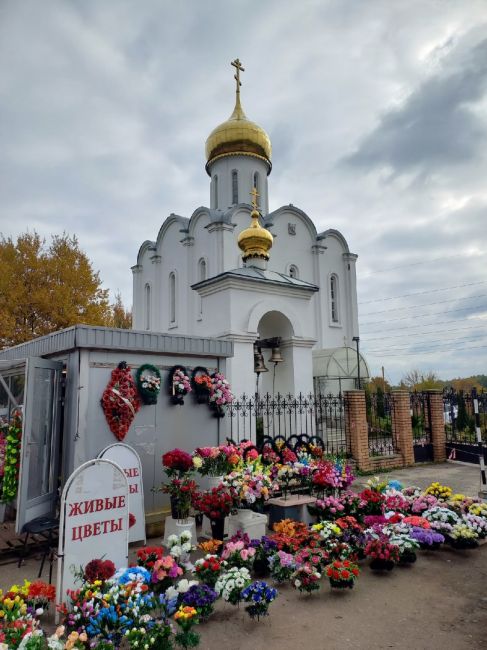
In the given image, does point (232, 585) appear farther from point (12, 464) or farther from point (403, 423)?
point (403, 423)

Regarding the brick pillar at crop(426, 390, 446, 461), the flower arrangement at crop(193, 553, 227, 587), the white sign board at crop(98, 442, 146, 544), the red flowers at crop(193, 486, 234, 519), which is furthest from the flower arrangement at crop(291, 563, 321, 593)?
the brick pillar at crop(426, 390, 446, 461)

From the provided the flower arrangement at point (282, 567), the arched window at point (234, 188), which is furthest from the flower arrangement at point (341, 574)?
the arched window at point (234, 188)

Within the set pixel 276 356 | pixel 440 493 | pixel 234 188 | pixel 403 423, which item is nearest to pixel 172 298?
pixel 234 188

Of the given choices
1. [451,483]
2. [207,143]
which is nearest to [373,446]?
[451,483]

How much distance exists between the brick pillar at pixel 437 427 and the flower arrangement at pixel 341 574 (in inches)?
382

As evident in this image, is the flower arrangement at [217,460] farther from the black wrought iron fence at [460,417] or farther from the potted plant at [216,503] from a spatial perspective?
the black wrought iron fence at [460,417]

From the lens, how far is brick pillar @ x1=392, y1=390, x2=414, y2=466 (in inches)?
499

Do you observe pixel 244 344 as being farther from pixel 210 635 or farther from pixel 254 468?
pixel 210 635

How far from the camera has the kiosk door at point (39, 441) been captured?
5.66 meters

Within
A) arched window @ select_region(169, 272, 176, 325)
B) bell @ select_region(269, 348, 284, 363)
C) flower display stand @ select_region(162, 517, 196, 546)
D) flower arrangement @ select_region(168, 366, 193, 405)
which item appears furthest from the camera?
arched window @ select_region(169, 272, 176, 325)

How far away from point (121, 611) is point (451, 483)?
28.9 feet

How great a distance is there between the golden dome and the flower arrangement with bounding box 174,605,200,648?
21.6m

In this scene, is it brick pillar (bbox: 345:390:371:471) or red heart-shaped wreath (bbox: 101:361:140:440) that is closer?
red heart-shaped wreath (bbox: 101:361:140:440)

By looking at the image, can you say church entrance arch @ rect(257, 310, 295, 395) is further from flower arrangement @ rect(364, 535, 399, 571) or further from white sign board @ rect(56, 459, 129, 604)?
white sign board @ rect(56, 459, 129, 604)
